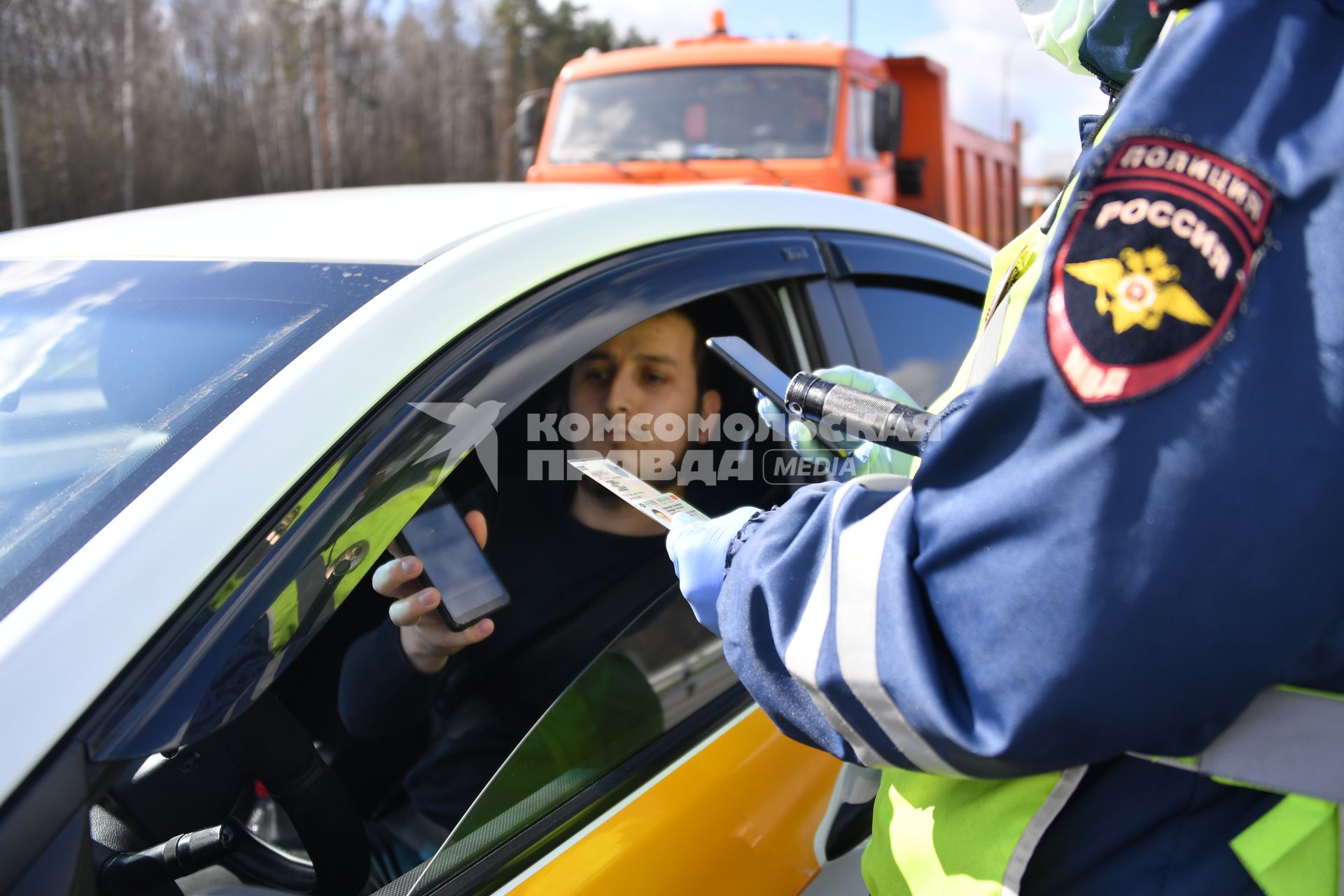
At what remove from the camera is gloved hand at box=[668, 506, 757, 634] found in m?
0.97

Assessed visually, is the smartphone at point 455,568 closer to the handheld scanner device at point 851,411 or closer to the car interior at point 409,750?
the car interior at point 409,750

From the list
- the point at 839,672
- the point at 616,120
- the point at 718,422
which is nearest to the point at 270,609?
the point at 839,672

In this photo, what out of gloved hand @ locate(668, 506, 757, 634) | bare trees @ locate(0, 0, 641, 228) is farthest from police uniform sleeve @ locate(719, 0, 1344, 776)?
bare trees @ locate(0, 0, 641, 228)

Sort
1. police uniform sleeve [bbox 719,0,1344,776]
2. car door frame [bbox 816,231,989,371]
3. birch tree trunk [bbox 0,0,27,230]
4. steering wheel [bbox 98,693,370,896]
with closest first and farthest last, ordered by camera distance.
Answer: police uniform sleeve [bbox 719,0,1344,776], steering wheel [bbox 98,693,370,896], car door frame [bbox 816,231,989,371], birch tree trunk [bbox 0,0,27,230]

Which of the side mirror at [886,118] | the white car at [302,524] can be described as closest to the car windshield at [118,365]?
the white car at [302,524]

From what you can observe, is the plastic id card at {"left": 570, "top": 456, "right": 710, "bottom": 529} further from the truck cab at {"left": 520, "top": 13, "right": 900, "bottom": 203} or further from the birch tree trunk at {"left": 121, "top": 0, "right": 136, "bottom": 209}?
A: the birch tree trunk at {"left": 121, "top": 0, "right": 136, "bottom": 209}

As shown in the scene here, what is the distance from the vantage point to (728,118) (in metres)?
6.07

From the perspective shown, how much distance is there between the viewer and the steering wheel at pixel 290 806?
1.14 meters

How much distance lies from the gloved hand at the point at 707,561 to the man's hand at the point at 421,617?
0.31 metres

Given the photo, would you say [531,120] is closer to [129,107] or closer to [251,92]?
[129,107]

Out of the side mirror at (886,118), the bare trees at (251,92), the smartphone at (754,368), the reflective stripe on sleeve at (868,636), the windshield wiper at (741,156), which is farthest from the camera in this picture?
the bare trees at (251,92)

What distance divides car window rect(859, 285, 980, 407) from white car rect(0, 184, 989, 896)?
0.24 metres

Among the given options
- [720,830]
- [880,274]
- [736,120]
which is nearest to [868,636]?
[720,830]

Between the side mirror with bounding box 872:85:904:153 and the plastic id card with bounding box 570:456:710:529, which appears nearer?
the plastic id card with bounding box 570:456:710:529
